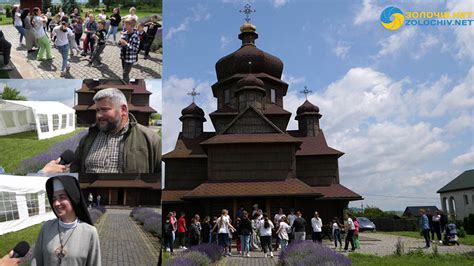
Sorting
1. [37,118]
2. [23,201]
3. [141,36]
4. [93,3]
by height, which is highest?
[93,3]

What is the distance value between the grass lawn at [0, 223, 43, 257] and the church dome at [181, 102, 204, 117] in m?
17.4

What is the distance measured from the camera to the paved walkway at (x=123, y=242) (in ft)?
24.3

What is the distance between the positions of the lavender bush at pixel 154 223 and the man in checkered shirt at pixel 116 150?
2.91 ft

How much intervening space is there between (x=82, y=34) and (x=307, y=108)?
17.4 m

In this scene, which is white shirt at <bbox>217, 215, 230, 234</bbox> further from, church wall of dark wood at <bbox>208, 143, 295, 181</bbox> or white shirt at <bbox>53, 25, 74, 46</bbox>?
white shirt at <bbox>53, 25, 74, 46</bbox>

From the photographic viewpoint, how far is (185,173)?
69.3ft

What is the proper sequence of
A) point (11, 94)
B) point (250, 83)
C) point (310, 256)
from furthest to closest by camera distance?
point (250, 83), point (310, 256), point (11, 94)

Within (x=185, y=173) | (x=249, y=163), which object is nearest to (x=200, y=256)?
(x=249, y=163)

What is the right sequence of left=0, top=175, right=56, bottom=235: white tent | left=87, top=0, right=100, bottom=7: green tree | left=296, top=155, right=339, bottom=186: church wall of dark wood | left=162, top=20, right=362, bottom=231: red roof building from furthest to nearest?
left=296, top=155, right=339, bottom=186: church wall of dark wood, left=162, top=20, right=362, bottom=231: red roof building, left=87, top=0, right=100, bottom=7: green tree, left=0, top=175, right=56, bottom=235: white tent

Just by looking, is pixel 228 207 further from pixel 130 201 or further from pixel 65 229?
pixel 65 229

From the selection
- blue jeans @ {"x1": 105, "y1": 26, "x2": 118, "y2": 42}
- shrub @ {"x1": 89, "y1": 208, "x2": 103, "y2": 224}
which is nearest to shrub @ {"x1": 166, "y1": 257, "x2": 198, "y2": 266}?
shrub @ {"x1": 89, "y1": 208, "x2": 103, "y2": 224}

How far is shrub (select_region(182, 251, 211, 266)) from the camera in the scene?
9.54 m

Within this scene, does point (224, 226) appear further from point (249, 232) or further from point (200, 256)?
point (200, 256)

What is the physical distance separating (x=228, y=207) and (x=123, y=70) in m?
9.86
